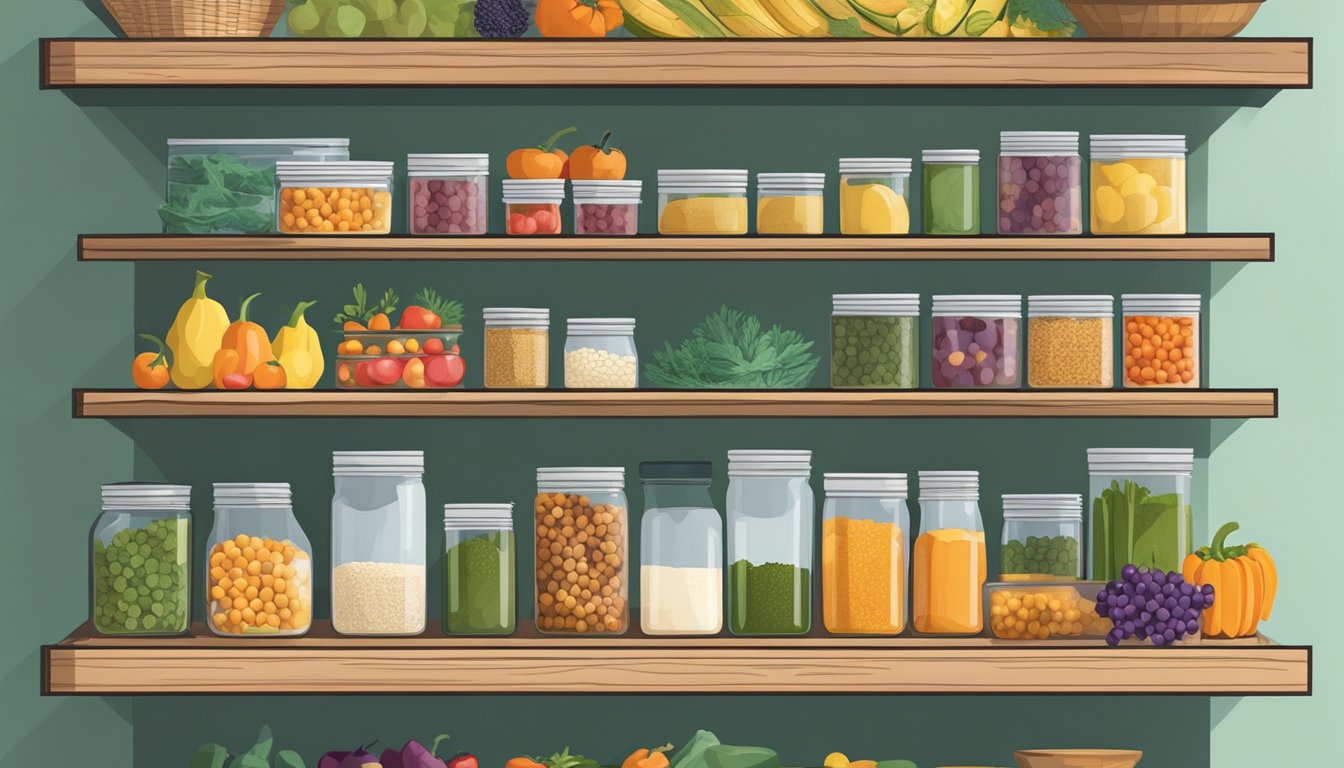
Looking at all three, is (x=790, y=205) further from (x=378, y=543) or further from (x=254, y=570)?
(x=254, y=570)

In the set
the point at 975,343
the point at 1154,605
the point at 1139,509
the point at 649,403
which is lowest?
the point at 1154,605

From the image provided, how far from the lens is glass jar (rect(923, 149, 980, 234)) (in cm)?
293

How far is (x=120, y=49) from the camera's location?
2.84 metres

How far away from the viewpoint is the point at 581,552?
2883 millimetres

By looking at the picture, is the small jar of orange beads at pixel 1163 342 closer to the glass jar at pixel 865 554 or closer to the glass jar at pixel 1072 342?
the glass jar at pixel 1072 342

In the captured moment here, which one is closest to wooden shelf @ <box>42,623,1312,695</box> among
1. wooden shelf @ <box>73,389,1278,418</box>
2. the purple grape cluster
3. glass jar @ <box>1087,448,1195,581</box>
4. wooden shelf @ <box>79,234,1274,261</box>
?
the purple grape cluster

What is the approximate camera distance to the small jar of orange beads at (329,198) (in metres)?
2.90

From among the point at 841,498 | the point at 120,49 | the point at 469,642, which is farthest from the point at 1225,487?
the point at 120,49

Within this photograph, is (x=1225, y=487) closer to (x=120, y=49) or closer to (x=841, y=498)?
(x=841, y=498)

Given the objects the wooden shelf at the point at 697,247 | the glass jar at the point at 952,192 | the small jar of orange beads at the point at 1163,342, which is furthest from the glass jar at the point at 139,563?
the small jar of orange beads at the point at 1163,342

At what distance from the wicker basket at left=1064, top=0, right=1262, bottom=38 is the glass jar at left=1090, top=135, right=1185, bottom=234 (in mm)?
182

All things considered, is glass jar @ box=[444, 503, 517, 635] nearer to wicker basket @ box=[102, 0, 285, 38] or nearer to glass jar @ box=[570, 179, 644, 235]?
glass jar @ box=[570, 179, 644, 235]

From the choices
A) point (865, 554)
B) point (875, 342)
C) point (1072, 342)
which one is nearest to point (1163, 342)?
point (1072, 342)

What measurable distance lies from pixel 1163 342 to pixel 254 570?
161 cm
